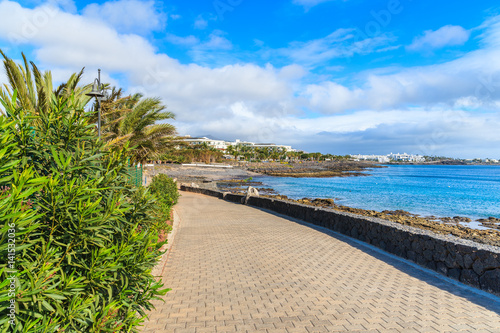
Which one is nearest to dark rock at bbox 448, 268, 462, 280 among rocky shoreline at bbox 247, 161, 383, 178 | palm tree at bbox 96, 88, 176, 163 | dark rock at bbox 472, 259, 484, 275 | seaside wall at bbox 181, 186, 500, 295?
seaside wall at bbox 181, 186, 500, 295

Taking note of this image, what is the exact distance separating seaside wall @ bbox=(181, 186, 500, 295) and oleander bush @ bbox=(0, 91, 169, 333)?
19.3 ft

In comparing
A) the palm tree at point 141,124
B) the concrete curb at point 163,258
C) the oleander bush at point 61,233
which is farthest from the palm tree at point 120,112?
the oleander bush at point 61,233

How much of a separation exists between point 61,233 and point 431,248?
710cm

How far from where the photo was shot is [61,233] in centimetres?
262

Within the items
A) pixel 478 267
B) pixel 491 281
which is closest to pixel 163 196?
pixel 478 267

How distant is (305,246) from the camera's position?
8.84 metres

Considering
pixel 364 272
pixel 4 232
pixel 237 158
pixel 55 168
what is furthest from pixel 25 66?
pixel 237 158

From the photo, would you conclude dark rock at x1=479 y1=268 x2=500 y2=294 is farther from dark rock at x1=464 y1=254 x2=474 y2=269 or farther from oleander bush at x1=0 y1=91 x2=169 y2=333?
oleander bush at x1=0 y1=91 x2=169 y2=333

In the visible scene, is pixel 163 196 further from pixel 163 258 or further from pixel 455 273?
pixel 455 273

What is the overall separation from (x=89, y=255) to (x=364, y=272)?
5607 millimetres

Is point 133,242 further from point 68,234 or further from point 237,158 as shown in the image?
point 237,158

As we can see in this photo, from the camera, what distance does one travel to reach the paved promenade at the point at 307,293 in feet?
13.9

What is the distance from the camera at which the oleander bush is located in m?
2.09

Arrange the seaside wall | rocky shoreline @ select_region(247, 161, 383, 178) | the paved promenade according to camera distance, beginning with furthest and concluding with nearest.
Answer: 1. rocky shoreline @ select_region(247, 161, 383, 178)
2. the seaside wall
3. the paved promenade
